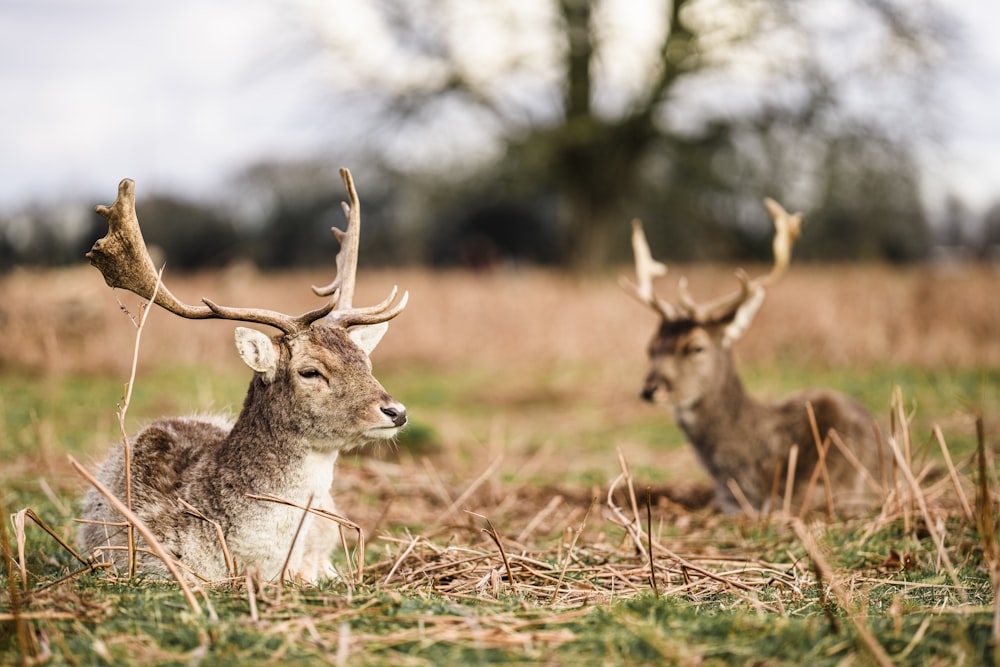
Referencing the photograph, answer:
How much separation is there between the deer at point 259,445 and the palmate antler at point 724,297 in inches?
A: 119

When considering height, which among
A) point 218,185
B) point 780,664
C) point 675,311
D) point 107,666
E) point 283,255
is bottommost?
point 283,255

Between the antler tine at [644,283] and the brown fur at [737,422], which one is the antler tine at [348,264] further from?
the antler tine at [644,283]

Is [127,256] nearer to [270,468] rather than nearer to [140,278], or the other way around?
[140,278]

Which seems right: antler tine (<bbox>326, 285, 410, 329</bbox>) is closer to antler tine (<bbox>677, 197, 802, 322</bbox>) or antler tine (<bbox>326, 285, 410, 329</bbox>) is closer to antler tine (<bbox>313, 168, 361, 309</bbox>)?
antler tine (<bbox>313, 168, 361, 309</bbox>)

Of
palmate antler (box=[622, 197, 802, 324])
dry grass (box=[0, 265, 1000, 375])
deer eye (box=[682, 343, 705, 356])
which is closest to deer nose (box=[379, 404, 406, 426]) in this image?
palmate antler (box=[622, 197, 802, 324])

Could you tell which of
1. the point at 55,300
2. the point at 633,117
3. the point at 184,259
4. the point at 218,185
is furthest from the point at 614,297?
the point at 218,185

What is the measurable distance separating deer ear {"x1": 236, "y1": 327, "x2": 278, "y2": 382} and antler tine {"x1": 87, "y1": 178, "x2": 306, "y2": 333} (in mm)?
75

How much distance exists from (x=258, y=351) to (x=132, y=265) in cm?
62

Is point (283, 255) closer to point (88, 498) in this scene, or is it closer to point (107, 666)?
point (88, 498)

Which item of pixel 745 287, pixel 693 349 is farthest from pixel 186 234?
pixel 745 287

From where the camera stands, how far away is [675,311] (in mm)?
6586

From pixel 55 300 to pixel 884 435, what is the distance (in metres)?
10.8

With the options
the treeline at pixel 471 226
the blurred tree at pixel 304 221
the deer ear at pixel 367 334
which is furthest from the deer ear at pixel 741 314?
the blurred tree at pixel 304 221

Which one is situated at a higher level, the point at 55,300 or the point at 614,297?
the point at 55,300
